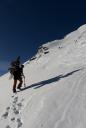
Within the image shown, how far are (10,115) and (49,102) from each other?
2192 mm

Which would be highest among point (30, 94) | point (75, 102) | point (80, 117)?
point (30, 94)

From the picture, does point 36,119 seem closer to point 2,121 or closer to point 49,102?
point 49,102

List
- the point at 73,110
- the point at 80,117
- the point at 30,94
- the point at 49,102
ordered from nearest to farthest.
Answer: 1. the point at 80,117
2. the point at 73,110
3. the point at 49,102
4. the point at 30,94

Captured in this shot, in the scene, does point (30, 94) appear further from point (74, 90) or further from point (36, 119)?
point (36, 119)

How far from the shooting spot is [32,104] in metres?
13.3

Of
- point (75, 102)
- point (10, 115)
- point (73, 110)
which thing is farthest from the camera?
point (10, 115)

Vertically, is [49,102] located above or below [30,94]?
below

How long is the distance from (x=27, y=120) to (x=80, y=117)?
2.56m

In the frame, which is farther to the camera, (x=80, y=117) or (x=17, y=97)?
(x=17, y=97)

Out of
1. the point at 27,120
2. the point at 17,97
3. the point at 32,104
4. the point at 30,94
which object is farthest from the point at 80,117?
the point at 17,97

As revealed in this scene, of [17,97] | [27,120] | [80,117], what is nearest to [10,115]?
[27,120]

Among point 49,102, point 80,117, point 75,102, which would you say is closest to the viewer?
point 80,117

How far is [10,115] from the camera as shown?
13.3 metres

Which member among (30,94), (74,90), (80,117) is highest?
(30,94)
